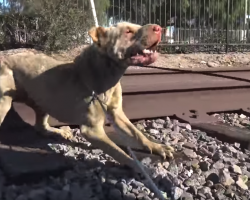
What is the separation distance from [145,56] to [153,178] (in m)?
0.85

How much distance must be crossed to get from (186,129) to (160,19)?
12.8 m

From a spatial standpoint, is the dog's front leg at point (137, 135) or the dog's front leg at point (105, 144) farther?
the dog's front leg at point (137, 135)

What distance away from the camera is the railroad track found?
4746 mm

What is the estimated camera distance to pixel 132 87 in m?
5.93

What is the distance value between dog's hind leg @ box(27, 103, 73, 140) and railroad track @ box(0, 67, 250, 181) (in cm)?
10

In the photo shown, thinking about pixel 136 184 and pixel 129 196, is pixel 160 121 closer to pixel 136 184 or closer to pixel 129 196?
pixel 136 184

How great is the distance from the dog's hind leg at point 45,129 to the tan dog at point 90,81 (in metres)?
0.01

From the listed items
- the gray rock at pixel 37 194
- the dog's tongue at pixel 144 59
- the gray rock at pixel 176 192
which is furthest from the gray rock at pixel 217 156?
the gray rock at pixel 37 194

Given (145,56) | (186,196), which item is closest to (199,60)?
(145,56)

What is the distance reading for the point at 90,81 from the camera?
401cm

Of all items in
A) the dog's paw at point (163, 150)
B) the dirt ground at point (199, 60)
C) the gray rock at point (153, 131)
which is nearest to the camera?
the dog's paw at point (163, 150)

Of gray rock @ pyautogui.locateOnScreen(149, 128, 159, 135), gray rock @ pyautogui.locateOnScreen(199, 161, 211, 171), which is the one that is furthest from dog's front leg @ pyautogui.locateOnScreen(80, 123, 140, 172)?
gray rock @ pyautogui.locateOnScreen(149, 128, 159, 135)

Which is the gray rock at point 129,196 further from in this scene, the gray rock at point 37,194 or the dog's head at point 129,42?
the dog's head at point 129,42

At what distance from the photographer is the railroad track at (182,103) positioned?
475 cm
